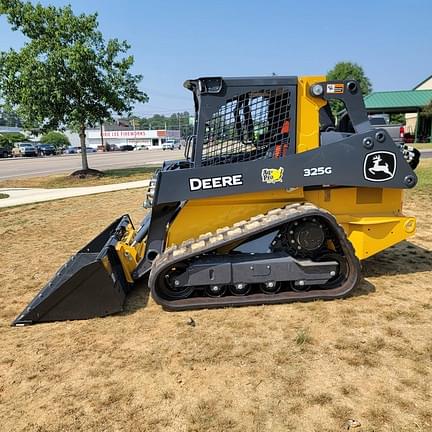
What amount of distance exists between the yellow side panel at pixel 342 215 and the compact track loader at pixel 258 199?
0.08 feet

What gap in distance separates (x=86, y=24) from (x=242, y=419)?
1977 cm

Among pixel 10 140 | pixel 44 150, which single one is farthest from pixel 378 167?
pixel 10 140

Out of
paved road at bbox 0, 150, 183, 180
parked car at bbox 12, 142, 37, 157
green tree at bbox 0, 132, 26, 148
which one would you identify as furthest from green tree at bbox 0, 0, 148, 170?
green tree at bbox 0, 132, 26, 148

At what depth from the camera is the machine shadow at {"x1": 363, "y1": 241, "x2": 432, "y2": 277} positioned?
5.33m

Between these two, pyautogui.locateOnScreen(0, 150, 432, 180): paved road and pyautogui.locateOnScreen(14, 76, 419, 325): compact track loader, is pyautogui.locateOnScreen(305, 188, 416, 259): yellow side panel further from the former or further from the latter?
pyautogui.locateOnScreen(0, 150, 432, 180): paved road

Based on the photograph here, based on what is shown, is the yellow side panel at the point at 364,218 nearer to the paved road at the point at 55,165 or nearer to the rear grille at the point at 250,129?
the rear grille at the point at 250,129

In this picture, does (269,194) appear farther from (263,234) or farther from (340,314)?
(340,314)

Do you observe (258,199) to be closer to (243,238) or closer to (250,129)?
(243,238)

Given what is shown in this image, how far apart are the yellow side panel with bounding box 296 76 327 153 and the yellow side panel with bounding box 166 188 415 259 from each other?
52 cm

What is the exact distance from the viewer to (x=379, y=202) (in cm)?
473

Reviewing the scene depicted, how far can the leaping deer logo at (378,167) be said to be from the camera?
440cm

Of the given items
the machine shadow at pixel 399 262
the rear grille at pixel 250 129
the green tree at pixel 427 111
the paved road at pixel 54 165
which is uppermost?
the green tree at pixel 427 111

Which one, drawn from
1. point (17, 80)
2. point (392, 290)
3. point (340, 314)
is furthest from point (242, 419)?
point (17, 80)

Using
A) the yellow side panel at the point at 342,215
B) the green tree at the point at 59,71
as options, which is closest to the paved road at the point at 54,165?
the green tree at the point at 59,71
